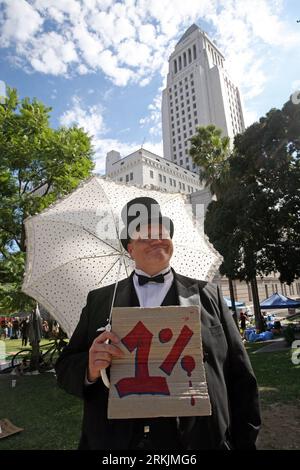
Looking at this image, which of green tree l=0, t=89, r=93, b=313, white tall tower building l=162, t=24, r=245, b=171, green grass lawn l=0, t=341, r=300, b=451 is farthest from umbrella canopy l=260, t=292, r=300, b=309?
white tall tower building l=162, t=24, r=245, b=171

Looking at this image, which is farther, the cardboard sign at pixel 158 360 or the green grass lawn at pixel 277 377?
the green grass lawn at pixel 277 377

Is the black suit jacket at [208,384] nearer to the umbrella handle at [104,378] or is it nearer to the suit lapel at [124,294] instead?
the suit lapel at [124,294]

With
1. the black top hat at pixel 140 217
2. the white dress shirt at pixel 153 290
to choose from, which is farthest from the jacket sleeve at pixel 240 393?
the black top hat at pixel 140 217

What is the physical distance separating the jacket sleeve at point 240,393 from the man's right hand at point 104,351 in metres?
0.85

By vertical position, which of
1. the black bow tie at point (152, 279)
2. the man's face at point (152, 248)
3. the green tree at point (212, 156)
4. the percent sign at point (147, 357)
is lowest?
the percent sign at point (147, 357)

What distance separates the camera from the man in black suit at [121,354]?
→ 176 cm

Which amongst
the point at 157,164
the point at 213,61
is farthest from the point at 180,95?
the point at 157,164

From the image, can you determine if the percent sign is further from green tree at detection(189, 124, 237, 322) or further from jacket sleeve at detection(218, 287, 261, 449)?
green tree at detection(189, 124, 237, 322)

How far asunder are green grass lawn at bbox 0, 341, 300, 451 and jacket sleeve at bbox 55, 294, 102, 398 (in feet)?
14.1

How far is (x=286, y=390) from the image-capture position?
8523mm

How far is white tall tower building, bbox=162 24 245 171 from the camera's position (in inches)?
3976

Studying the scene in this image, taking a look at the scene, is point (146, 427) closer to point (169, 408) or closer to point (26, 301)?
point (169, 408)

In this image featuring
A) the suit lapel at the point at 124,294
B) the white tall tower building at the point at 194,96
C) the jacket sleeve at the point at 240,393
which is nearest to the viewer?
the jacket sleeve at the point at 240,393

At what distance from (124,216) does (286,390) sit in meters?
8.30
